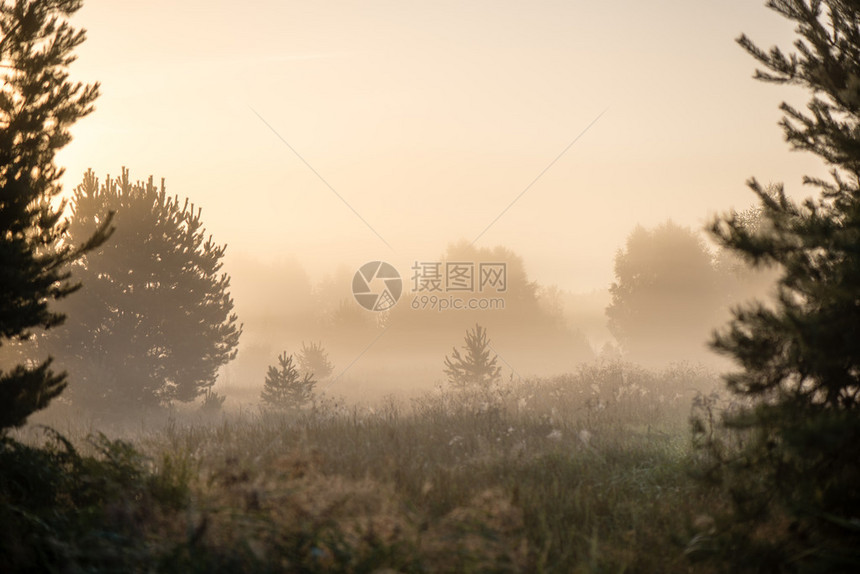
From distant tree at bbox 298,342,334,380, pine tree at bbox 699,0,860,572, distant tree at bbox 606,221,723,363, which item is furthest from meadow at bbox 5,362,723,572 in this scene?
distant tree at bbox 606,221,723,363

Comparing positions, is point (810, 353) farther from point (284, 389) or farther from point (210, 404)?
point (210, 404)

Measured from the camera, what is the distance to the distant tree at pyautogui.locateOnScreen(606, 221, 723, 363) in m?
34.1

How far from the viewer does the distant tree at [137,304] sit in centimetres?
1859

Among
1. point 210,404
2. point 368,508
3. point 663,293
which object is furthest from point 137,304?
point 663,293

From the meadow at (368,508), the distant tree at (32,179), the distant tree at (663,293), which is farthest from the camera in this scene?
the distant tree at (663,293)

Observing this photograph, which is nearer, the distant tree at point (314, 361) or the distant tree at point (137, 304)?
the distant tree at point (137, 304)

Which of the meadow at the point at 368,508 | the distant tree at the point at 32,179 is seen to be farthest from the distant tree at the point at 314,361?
the distant tree at the point at 32,179

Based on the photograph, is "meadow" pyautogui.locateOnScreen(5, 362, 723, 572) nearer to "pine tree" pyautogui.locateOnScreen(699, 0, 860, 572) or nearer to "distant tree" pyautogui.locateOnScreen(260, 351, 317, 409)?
"pine tree" pyautogui.locateOnScreen(699, 0, 860, 572)

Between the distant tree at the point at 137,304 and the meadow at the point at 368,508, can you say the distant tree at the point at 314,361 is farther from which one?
the meadow at the point at 368,508

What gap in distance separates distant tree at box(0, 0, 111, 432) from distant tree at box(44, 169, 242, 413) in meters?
13.1

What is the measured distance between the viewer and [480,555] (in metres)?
3.47

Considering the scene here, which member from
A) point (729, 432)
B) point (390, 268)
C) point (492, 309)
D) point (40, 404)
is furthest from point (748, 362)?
point (390, 268)

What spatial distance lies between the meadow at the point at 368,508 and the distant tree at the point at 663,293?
90.4ft

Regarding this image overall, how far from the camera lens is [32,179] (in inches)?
240
